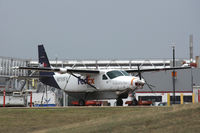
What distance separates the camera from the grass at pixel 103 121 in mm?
15561

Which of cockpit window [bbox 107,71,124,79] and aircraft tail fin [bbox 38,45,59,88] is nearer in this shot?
cockpit window [bbox 107,71,124,79]

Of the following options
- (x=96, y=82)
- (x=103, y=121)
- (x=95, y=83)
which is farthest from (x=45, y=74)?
(x=103, y=121)

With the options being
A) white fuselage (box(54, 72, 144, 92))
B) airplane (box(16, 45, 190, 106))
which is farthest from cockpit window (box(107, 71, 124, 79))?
white fuselage (box(54, 72, 144, 92))

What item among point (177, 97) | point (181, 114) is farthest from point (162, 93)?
point (181, 114)

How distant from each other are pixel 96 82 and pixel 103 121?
65.6 ft

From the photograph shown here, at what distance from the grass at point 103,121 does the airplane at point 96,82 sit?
450 inches

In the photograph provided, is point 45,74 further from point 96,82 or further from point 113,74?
point 113,74

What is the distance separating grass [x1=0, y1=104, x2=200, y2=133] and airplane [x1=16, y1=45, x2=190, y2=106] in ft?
37.5

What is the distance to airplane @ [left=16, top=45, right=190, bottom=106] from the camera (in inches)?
1423

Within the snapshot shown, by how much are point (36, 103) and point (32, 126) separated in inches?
1625

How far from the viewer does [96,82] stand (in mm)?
38594

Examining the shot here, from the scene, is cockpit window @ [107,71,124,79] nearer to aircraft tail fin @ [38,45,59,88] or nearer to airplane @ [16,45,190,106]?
airplane @ [16,45,190,106]

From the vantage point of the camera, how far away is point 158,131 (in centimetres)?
1493

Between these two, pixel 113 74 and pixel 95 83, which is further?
pixel 95 83
